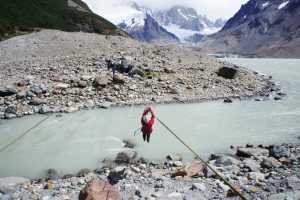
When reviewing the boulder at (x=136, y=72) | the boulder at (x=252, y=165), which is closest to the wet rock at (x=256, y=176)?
the boulder at (x=252, y=165)

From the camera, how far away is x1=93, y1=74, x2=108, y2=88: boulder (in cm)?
3095

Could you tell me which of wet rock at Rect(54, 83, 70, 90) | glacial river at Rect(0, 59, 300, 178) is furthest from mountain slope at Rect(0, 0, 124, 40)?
glacial river at Rect(0, 59, 300, 178)

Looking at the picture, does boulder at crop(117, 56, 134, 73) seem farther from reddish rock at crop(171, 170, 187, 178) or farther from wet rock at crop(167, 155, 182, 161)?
reddish rock at crop(171, 170, 187, 178)

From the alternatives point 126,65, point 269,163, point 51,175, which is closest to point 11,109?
point 51,175

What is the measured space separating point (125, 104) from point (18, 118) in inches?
338

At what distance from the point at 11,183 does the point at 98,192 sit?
4353 mm

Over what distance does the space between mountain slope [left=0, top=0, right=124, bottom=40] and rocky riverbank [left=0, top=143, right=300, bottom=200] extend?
9921cm

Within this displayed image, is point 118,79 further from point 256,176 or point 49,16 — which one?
point 49,16

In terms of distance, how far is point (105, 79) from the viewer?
3161 centimetres

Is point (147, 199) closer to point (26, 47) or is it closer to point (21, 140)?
point (21, 140)

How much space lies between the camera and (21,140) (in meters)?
19.7

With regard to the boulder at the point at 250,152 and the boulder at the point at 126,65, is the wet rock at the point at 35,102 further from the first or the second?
the boulder at the point at 250,152

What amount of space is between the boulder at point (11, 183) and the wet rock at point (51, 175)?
0.81m

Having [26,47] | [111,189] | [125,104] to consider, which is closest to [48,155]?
[111,189]
